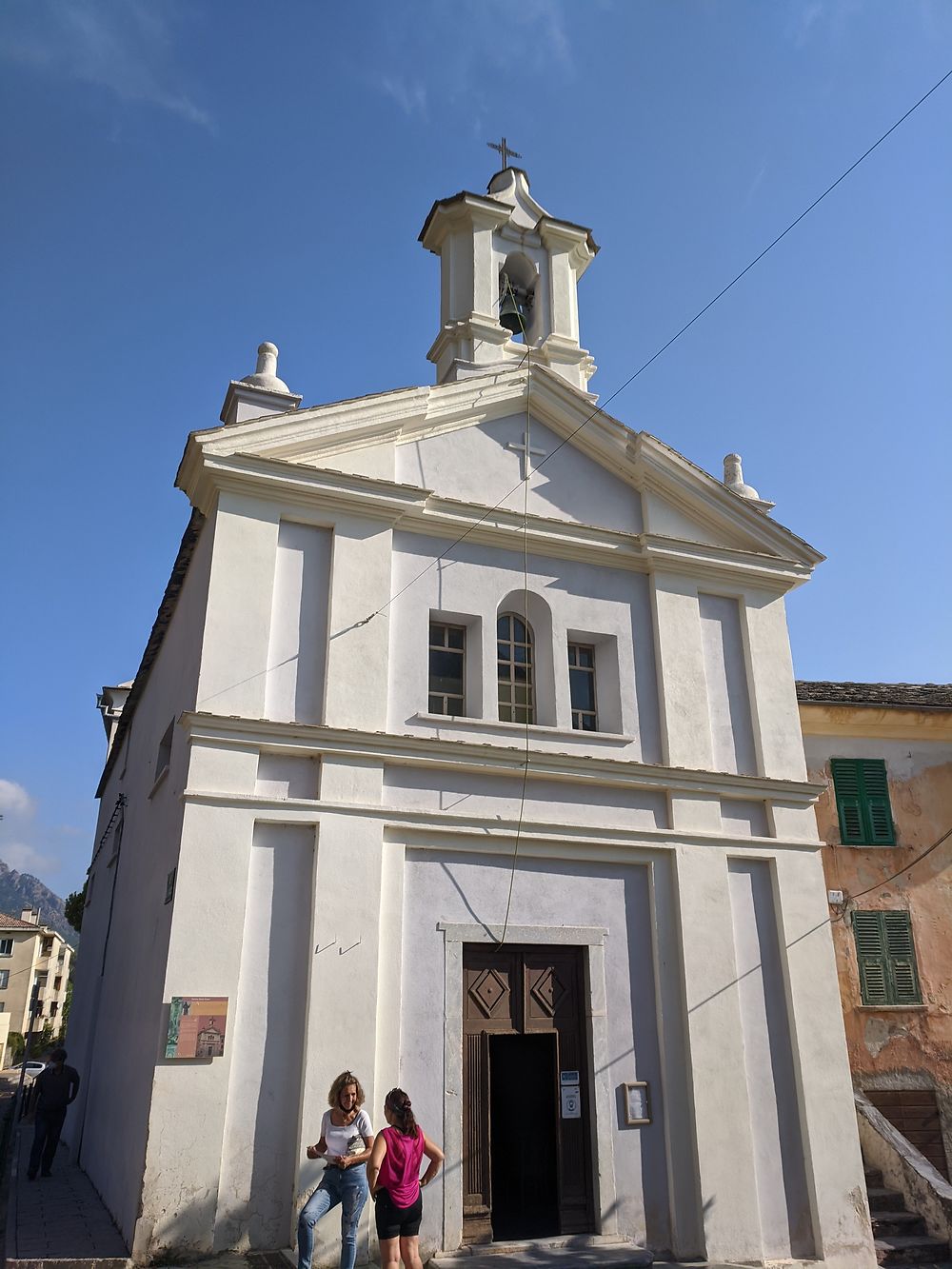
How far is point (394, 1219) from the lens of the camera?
7531 millimetres

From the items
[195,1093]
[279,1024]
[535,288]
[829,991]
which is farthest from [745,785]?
[535,288]

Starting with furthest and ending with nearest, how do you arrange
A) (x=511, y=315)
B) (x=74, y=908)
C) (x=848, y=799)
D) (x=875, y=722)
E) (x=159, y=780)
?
(x=74, y=908) → (x=875, y=722) → (x=511, y=315) → (x=848, y=799) → (x=159, y=780)

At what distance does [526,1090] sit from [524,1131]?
1.33ft

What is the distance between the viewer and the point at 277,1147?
352 inches

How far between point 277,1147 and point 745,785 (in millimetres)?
6722

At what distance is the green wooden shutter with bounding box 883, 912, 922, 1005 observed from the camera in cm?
1440

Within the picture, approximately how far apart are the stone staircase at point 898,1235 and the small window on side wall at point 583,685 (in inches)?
253

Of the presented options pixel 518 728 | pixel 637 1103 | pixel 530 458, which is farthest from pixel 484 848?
pixel 530 458

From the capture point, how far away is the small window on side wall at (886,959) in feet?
47.1

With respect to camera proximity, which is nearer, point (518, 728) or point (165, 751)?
point (518, 728)

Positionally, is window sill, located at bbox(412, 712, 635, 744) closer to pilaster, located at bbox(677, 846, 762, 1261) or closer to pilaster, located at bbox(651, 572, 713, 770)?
pilaster, located at bbox(651, 572, 713, 770)

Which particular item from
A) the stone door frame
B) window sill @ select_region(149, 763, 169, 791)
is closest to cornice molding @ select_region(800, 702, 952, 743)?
the stone door frame

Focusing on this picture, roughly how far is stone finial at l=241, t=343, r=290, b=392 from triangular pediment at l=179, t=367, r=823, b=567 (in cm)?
94

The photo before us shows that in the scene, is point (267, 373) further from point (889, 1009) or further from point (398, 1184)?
point (889, 1009)
